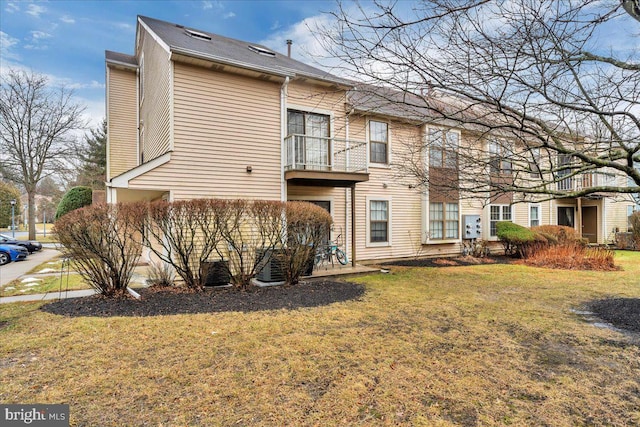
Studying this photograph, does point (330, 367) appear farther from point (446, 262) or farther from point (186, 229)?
point (446, 262)

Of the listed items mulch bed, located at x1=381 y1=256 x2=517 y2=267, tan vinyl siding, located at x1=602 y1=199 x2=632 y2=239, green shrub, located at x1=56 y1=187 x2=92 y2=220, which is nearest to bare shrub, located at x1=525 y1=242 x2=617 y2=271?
mulch bed, located at x1=381 y1=256 x2=517 y2=267

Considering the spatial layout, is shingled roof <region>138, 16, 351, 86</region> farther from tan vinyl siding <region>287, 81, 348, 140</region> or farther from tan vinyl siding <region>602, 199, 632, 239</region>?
tan vinyl siding <region>602, 199, 632, 239</region>

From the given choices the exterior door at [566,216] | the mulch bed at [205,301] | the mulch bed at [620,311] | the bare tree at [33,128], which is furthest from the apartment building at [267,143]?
the bare tree at [33,128]

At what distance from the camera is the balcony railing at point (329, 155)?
10336 mm

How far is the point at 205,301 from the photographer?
625 cm

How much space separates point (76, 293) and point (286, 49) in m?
12.2

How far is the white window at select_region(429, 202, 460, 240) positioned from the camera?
44.6 ft

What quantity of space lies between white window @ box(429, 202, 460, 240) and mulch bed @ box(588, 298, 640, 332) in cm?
720

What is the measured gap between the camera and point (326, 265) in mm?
10695

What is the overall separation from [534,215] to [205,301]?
55.8 ft

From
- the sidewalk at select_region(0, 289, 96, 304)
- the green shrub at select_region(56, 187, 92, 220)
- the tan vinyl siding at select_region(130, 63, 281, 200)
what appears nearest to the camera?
the sidewalk at select_region(0, 289, 96, 304)

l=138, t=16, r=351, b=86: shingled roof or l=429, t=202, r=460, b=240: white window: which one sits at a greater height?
l=138, t=16, r=351, b=86: shingled roof

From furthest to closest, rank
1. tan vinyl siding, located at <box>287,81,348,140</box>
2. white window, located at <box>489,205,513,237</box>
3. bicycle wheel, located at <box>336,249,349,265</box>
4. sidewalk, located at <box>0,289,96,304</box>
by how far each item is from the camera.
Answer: white window, located at <box>489,205,513,237</box> < bicycle wheel, located at <box>336,249,349,265</box> < tan vinyl siding, located at <box>287,81,348,140</box> < sidewalk, located at <box>0,289,96,304</box>

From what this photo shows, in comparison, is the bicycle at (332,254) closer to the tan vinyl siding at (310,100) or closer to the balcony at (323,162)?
the balcony at (323,162)
